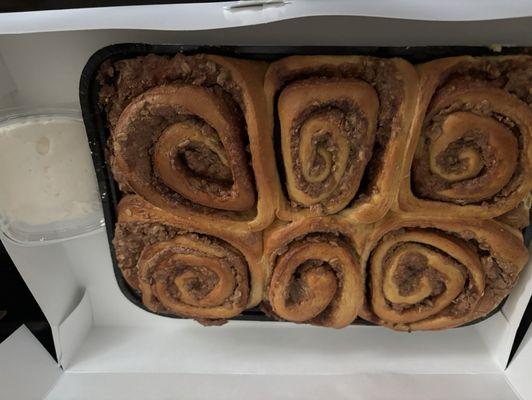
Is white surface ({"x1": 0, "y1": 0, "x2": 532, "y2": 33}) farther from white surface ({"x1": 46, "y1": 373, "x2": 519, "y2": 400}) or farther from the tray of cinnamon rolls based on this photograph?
white surface ({"x1": 46, "y1": 373, "x2": 519, "y2": 400})

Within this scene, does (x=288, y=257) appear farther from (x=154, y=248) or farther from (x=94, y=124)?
(x=94, y=124)

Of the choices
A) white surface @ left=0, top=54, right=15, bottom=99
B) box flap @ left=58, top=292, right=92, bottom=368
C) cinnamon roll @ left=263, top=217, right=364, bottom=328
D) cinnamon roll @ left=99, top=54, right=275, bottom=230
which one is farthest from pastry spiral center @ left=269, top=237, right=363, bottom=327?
white surface @ left=0, top=54, right=15, bottom=99

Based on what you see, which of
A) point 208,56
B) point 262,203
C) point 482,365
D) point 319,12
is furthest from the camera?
point 482,365

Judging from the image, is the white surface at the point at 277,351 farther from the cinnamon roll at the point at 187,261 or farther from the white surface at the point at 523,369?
the cinnamon roll at the point at 187,261

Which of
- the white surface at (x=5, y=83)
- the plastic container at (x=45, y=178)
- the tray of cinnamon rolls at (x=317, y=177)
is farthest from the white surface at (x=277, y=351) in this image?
the white surface at (x=5, y=83)

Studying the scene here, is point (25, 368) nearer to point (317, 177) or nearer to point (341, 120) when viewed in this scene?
point (317, 177)

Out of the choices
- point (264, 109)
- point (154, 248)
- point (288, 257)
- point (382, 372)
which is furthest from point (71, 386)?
point (264, 109)

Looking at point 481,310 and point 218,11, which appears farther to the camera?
A: point 481,310

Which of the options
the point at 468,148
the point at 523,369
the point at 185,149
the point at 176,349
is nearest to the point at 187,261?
the point at 185,149
